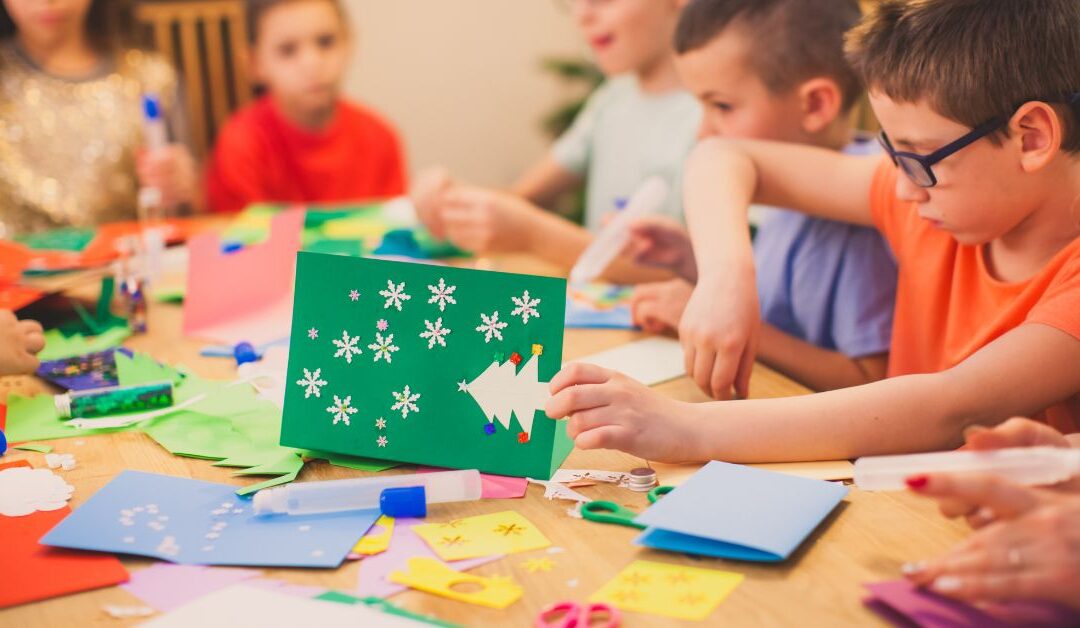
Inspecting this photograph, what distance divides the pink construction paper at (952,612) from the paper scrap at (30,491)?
58cm

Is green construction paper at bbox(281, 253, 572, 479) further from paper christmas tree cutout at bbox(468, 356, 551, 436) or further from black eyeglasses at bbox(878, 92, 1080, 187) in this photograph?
black eyeglasses at bbox(878, 92, 1080, 187)

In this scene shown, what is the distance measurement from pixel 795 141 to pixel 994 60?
411 mm

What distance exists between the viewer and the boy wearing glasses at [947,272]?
2.63 feet

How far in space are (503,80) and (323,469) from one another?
2.70 m

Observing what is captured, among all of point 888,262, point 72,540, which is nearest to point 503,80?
point 888,262

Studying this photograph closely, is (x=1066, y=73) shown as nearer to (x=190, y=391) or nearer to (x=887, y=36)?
(x=887, y=36)

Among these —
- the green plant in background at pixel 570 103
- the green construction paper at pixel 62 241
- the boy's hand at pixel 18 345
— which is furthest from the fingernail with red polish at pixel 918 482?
the green plant in background at pixel 570 103

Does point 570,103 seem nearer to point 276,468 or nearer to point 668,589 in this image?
point 276,468

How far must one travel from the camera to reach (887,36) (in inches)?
36.7

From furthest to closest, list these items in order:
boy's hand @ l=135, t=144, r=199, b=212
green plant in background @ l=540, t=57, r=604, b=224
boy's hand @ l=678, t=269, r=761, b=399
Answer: green plant in background @ l=540, t=57, r=604, b=224, boy's hand @ l=135, t=144, r=199, b=212, boy's hand @ l=678, t=269, r=761, b=399

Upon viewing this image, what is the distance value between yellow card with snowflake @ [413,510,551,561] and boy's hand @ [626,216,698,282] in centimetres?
62

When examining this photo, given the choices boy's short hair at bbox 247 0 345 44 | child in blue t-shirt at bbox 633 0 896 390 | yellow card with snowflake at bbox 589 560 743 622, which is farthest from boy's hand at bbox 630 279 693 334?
boy's short hair at bbox 247 0 345 44

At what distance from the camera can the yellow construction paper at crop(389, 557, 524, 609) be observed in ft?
2.04

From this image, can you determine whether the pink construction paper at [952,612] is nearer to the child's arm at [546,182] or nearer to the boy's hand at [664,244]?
the boy's hand at [664,244]
